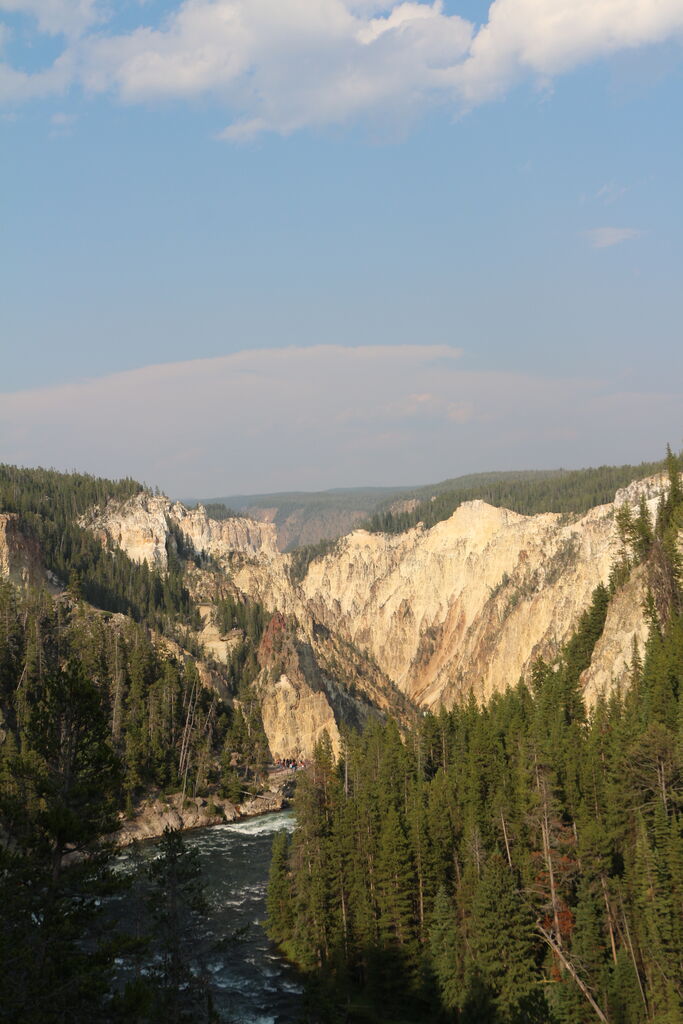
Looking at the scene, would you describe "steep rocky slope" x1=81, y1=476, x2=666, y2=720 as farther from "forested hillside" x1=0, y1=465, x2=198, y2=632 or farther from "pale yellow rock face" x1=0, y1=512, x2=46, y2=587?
"pale yellow rock face" x1=0, y1=512, x2=46, y2=587

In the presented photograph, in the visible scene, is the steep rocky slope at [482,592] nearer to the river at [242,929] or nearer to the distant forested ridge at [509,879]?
the river at [242,929]

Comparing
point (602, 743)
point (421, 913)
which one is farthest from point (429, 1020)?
point (602, 743)

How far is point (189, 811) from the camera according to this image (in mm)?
93875

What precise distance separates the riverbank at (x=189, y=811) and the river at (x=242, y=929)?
9.28 ft

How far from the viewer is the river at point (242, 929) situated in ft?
158

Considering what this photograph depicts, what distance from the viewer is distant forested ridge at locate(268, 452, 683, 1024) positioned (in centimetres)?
4578

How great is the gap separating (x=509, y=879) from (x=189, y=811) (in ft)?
170

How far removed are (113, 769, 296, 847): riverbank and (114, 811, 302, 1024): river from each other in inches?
111

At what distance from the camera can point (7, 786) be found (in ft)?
188

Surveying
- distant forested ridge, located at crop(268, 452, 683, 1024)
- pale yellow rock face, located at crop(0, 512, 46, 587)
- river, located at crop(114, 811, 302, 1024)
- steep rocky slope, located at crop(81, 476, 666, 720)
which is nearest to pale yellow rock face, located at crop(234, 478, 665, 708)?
steep rocky slope, located at crop(81, 476, 666, 720)

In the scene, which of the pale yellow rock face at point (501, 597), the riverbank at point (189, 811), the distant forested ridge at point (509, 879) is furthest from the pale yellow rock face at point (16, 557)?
the distant forested ridge at point (509, 879)

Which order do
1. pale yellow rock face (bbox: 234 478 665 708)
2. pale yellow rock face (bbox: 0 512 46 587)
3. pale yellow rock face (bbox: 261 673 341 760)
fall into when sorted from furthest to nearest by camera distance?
pale yellow rock face (bbox: 234 478 665 708) < pale yellow rock face (bbox: 0 512 46 587) < pale yellow rock face (bbox: 261 673 341 760)

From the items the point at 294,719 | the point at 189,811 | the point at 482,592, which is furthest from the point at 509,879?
the point at 482,592

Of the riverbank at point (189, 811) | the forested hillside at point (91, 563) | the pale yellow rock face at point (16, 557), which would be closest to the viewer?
the riverbank at point (189, 811)
